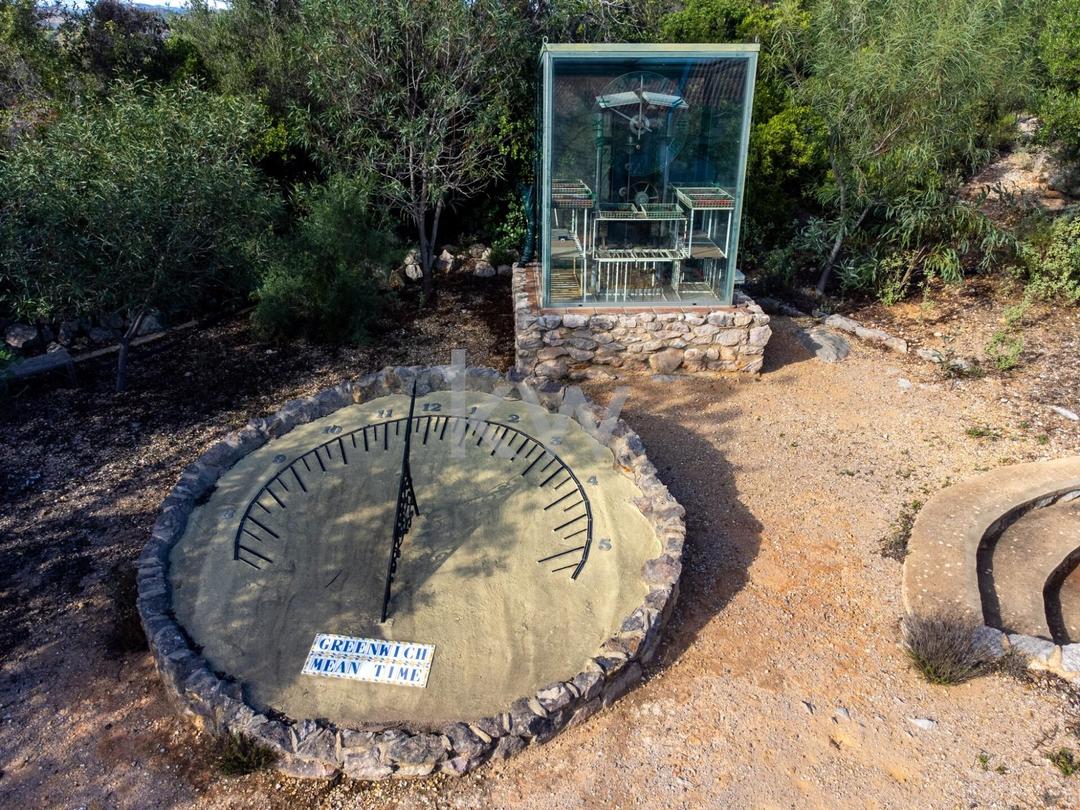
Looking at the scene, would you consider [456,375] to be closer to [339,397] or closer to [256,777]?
[339,397]

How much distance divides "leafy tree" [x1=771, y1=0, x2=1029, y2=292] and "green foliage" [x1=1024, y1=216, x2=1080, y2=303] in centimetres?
58

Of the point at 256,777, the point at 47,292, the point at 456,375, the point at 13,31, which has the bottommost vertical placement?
the point at 256,777

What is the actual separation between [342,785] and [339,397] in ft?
12.3

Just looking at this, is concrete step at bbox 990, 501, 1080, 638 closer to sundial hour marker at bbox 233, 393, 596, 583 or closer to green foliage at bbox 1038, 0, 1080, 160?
sundial hour marker at bbox 233, 393, 596, 583

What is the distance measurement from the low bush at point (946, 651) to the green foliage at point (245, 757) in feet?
12.2

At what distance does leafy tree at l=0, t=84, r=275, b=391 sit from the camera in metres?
6.40

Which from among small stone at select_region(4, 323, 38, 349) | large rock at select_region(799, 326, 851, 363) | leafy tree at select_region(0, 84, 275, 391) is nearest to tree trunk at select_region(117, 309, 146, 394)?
leafy tree at select_region(0, 84, 275, 391)

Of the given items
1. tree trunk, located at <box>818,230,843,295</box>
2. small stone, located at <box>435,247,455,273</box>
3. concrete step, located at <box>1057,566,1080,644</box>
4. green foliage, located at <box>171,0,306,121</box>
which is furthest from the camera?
small stone, located at <box>435,247,455,273</box>

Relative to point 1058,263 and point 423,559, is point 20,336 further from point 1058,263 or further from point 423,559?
point 1058,263

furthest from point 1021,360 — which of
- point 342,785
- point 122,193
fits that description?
point 122,193

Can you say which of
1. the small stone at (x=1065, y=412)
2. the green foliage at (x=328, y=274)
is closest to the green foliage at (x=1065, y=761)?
the small stone at (x=1065, y=412)

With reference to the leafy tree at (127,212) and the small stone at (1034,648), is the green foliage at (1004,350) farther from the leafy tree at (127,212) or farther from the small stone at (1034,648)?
the leafy tree at (127,212)

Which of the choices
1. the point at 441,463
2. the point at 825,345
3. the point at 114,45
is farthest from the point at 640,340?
the point at 114,45

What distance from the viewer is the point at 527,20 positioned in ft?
32.4
